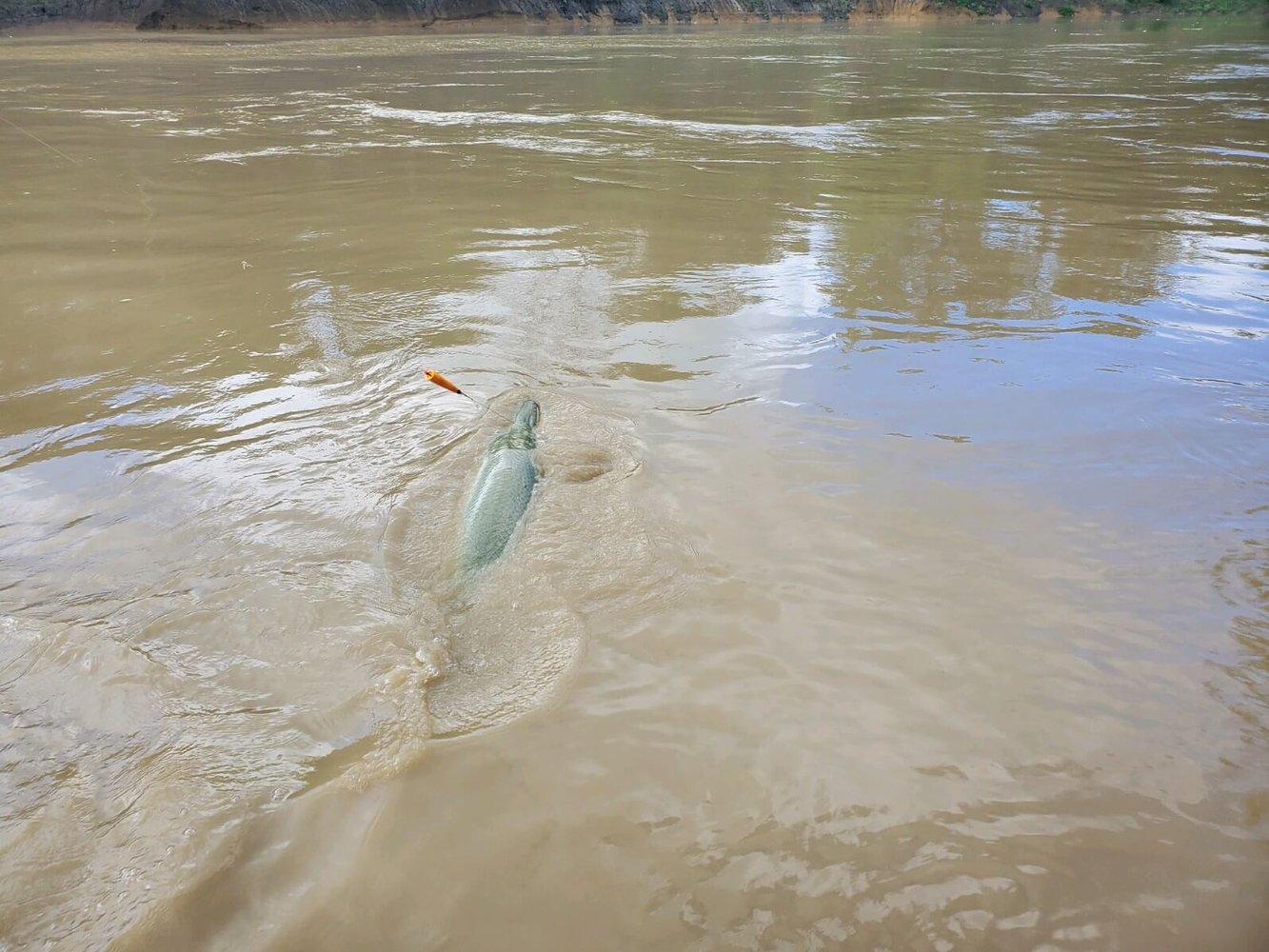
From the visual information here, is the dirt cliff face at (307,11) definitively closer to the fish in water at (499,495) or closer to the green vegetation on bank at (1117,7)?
the green vegetation on bank at (1117,7)

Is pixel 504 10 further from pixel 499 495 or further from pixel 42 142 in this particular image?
pixel 499 495

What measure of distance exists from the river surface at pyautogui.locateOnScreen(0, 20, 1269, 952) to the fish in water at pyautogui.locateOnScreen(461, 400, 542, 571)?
0.26 feet

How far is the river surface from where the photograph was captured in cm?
187

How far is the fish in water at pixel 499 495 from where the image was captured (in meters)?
2.95

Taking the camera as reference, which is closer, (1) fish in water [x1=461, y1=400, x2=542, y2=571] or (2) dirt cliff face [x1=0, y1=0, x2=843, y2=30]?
(1) fish in water [x1=461, y1=400, x2=542, y2=571]

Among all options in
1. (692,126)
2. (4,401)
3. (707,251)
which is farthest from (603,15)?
(4,401)

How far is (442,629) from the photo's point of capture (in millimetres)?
2646

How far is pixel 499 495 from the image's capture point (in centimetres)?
316

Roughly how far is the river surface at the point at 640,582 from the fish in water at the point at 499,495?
0.26 ft

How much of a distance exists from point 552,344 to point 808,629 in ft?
8.75

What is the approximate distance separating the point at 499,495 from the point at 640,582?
661mm

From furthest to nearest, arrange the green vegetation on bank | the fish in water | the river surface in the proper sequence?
1. the green vegetation on bank
2. the fish in water
3. the river surface

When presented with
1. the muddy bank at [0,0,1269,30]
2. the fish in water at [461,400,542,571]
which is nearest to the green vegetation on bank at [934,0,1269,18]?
the muddy bank at [0,0,1269,30]

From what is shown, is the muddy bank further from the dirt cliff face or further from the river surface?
the river surface
